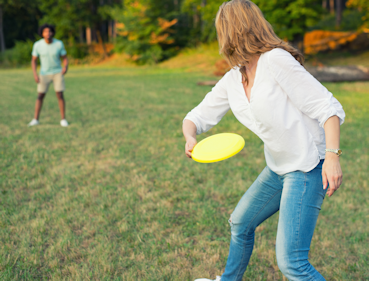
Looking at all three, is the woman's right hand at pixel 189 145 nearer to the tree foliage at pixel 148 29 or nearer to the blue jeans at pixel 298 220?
the blue jeans at pixel 298 220

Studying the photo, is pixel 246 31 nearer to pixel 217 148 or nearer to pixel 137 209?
pixel 217 148

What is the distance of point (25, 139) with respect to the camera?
6.58 m

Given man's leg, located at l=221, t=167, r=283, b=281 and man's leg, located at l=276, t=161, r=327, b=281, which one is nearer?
man's leg, located at l=276, t=161, r=327, b=281

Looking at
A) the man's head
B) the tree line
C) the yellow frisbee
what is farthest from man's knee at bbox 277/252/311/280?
the tree line

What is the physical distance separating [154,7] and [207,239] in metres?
32.6

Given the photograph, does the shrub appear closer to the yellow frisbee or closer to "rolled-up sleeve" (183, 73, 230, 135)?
"rolled-up sleeve" (183, 73, 230, 135)

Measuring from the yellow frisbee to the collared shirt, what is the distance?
20.5ft

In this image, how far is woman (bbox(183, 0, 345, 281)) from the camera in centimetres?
168

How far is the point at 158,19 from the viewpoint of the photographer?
3219 centimetres

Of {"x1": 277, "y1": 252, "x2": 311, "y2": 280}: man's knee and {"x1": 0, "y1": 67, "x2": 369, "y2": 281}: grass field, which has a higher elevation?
{"x1": 277, "y1": 252, "x2": 311, "y2": 280}: man's knee

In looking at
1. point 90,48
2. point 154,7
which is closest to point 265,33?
point 154,7

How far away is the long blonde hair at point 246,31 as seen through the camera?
5.92 ft

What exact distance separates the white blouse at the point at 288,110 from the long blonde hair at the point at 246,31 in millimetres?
73

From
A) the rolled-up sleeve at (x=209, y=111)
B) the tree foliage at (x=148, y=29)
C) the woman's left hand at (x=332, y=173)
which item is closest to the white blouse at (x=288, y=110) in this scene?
the woman's left hand at (x=332, y=173)
